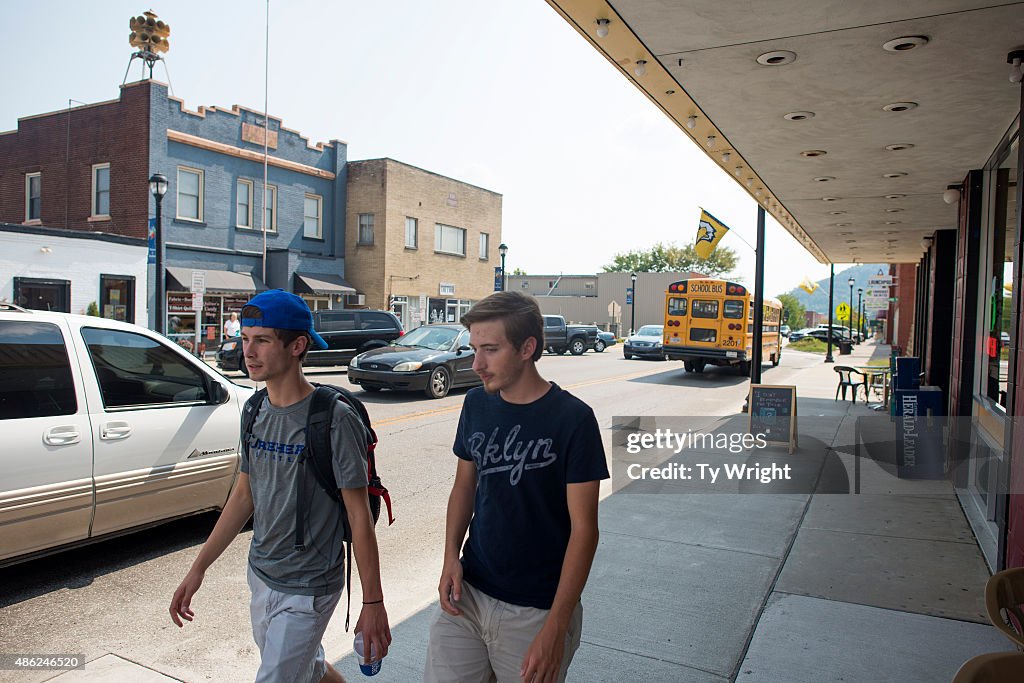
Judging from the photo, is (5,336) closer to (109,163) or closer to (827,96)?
(827,96)

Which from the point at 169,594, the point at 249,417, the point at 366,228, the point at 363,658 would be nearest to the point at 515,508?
the point at 363,658

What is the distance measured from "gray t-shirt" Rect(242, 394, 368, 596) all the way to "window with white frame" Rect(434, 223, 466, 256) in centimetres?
3365

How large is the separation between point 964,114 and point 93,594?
7.77 m

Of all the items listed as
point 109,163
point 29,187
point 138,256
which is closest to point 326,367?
point 138,256

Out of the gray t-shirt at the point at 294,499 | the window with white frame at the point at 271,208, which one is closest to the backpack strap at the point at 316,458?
the gray t-shirt at the point at 294,499

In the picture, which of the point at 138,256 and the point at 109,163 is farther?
the point at 109,163

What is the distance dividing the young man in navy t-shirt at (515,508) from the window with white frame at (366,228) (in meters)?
31.2

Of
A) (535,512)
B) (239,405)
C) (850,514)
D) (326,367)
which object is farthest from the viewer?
(326,367)

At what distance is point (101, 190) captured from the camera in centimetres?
2658

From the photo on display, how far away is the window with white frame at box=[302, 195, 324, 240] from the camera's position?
31.4 meters

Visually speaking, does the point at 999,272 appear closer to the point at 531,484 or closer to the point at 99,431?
the point at 531,484

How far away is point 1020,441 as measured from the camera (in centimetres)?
459

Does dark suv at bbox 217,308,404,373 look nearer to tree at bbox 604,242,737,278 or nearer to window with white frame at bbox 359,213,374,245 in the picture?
window with white frame at bbox 359,213,374,245

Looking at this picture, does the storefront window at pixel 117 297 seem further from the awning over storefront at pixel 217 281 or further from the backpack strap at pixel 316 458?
the backpack strap at pixel 316 458
